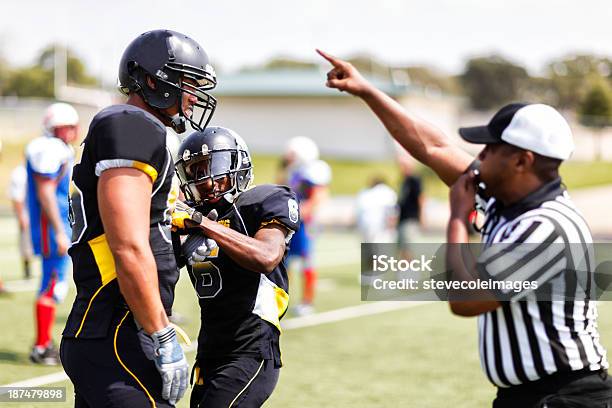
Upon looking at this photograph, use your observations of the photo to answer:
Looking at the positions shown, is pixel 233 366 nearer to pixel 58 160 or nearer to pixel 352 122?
pixel 58 160

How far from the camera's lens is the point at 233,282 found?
13.6ft

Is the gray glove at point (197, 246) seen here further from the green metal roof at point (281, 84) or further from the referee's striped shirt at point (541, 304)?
the green metal roof at point (281, 84)

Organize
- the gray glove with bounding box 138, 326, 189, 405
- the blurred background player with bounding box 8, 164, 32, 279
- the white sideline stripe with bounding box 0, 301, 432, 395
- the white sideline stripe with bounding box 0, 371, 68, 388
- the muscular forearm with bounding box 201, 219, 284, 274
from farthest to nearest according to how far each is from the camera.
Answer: the blurred background player with bounding box 8, 164, 32, 279, the white sideline stripe with bounding box 0, 301, 432, 395, the white sideline stripe with bounding box 0, 371, 68, 388, the muscular forearm with bounding box 201, 219, 284, 274, the gray glove with bounding box 138, 326, 189, 405

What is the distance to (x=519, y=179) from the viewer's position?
342 cm

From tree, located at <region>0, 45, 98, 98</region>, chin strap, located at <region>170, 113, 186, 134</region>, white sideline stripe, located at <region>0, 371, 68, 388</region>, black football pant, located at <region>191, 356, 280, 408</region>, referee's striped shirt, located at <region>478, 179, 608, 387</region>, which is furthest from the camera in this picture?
tree, located at <region>0, 45, 98, 98</region>

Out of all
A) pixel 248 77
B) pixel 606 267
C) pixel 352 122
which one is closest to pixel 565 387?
pixel 606 267

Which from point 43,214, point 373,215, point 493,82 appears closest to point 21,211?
point 43,214

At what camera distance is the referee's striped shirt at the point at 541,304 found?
331 centimetres

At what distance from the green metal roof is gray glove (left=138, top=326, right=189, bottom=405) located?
153 ft

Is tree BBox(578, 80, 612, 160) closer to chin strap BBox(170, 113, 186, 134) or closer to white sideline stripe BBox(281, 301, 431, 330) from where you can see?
white sideline stripe BBox(281, 301, 431, 330)

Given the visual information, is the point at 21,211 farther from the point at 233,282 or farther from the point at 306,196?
the point at 233,282

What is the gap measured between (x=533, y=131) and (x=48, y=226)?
5.26m

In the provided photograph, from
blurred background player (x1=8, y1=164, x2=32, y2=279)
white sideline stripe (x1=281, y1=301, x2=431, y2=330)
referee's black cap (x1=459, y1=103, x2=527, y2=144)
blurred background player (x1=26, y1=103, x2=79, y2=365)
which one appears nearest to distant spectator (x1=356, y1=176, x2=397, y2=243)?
white sideline stripe (x1=281, y1=301, x2=431, y2=330)

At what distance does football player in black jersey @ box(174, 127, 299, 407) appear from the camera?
402 cm
